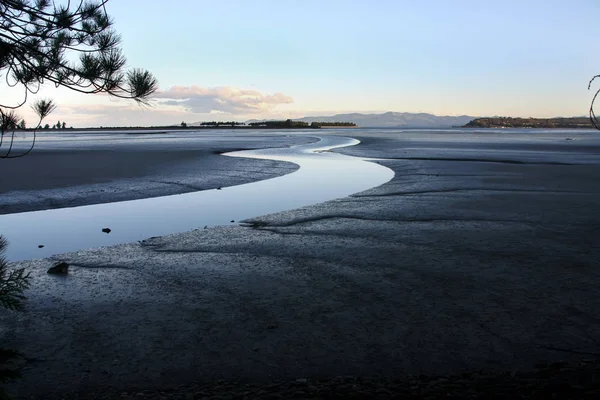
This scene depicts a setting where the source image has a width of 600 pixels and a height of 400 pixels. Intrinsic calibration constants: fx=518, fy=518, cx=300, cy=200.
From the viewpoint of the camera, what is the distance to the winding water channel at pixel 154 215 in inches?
281

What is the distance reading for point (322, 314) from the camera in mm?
4055

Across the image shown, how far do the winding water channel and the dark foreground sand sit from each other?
934 mm

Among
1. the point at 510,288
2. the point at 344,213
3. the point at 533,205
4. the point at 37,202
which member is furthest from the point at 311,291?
the point at 37,202

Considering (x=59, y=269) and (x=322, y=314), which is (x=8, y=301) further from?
(x=59, y=269)

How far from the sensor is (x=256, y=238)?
270 inches

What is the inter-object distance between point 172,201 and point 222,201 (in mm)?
1078

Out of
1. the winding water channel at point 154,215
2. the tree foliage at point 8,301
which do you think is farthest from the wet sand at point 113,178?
the tree foliage at point 8,301

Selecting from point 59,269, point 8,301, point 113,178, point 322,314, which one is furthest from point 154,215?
point 8,301

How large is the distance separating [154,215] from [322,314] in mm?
5835

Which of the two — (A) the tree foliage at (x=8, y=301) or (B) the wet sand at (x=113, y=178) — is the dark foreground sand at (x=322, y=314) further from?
(B) the wet sand at (x=113, y=178)

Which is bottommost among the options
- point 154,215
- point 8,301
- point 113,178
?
point 154,215

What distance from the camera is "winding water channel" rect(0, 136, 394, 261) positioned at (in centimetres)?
712

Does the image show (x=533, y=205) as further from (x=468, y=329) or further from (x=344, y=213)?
(x=468, y=329)

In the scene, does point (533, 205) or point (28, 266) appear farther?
point (533, 205)
